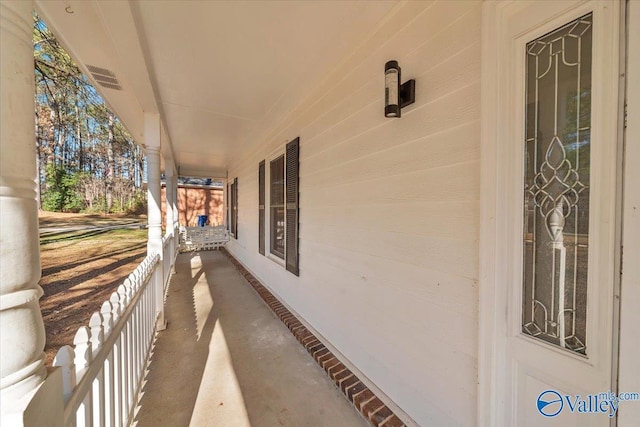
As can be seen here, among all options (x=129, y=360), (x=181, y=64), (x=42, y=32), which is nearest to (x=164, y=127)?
(x=42, y=32)

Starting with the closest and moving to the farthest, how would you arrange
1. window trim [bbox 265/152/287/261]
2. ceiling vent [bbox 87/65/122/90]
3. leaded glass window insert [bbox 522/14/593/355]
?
leaded glass window insert [bbox 522/14/593/355]
ceiling vent [bbox 87/65/122/90]
window trim [bbox 265/152/287/261]

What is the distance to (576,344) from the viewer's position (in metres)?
0.98

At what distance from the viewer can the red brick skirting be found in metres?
1.72

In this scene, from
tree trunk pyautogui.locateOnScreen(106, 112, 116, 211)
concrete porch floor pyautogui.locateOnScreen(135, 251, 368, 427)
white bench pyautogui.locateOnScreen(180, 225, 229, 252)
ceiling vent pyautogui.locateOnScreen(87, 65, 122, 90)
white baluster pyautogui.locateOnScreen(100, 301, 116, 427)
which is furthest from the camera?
tree trunk pyautogui.locateOnScreen(106, 112, 116, 211)

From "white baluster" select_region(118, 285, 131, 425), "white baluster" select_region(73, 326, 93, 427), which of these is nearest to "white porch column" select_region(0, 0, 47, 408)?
"white baluster" select_region(73, 326, 93, 427)

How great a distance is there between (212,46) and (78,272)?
21.8ft

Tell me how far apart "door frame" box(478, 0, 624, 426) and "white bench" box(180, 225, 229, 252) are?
855cm

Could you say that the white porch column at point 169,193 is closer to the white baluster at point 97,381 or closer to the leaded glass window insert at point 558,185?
the white baluster at point 97,381

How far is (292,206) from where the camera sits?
3373 mm

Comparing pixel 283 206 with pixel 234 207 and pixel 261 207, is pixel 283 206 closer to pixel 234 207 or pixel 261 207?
pixel 261 207

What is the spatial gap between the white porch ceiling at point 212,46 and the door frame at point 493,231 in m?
0.84

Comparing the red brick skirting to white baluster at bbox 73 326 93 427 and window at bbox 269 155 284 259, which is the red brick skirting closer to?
window at bbox 269 155 284 259

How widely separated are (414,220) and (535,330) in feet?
2.44

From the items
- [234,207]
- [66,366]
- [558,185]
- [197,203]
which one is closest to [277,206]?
[66,366]
